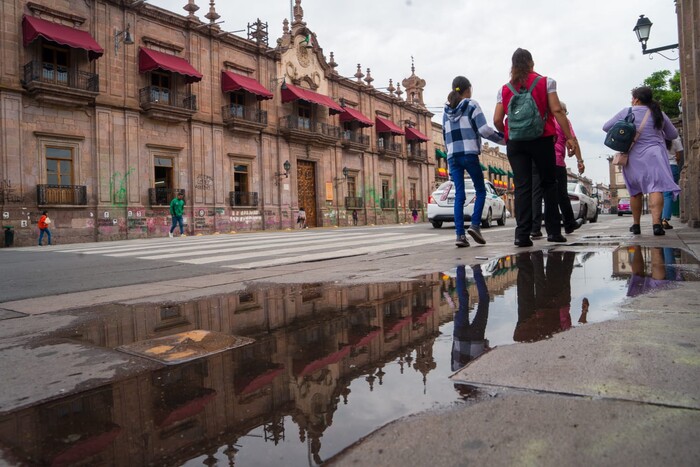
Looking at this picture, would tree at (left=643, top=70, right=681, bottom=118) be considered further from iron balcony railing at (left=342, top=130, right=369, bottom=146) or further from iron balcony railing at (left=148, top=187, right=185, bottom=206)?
iron balcony railing at (left=148, top=187, right=185, bottom=206)

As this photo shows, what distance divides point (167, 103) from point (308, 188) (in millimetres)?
10339

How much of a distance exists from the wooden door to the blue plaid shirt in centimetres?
2326

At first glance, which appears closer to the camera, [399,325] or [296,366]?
[296,366]

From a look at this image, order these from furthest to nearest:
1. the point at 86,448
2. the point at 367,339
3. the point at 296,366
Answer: the point at 367,339, the point at 296,366, the point at 86,448

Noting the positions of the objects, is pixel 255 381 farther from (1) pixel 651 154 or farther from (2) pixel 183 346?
(1) pixel 651 154

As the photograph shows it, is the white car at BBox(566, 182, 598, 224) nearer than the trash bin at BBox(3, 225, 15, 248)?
Yes

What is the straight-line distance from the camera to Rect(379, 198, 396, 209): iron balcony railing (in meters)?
35.4

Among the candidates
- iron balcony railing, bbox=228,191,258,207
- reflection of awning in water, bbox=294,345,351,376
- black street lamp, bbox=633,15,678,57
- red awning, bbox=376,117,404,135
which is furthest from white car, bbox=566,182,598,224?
red awning, bbox=376,117,404,135

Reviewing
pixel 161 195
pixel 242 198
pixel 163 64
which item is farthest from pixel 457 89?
pixel 242 198

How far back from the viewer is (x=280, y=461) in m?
0.94

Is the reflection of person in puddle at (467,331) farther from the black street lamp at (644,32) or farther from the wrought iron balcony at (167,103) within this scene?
the wrought iron balcony at (167,103)

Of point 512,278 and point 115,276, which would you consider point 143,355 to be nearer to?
point 512,278

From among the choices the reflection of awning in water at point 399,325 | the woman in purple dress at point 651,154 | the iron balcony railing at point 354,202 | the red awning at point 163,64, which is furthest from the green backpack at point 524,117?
the iron balcony railing at point 354,202

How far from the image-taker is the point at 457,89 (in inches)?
220
